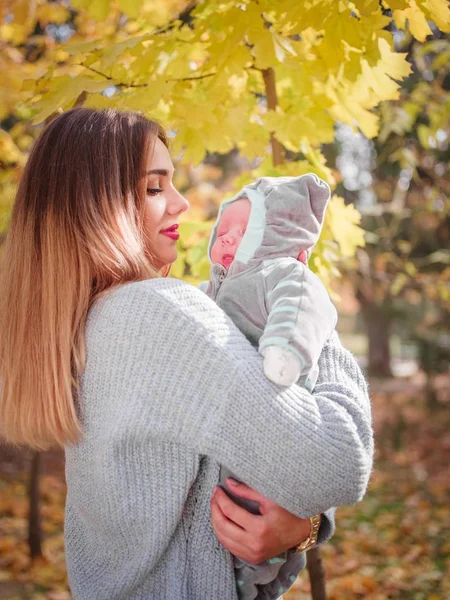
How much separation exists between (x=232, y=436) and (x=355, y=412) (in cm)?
30

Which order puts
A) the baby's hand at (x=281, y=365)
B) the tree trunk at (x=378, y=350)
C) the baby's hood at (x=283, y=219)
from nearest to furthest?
1. the baby's hand at (x=281, y=365)
2. the baby's hood at (x=283, y=219)
3. the tree trunk at (x=378, y=350)

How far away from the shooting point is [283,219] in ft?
5.32

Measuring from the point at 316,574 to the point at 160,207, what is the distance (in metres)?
1.64

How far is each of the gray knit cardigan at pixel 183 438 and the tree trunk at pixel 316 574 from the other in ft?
3.63

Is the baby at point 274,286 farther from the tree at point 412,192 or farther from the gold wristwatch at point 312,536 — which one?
the tree at point 412,192

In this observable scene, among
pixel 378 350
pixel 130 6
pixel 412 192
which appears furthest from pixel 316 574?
pixel 378 350

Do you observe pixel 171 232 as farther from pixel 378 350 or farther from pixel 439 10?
pixel 378 350

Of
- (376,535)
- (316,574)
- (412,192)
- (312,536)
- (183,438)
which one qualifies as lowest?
(376,535)

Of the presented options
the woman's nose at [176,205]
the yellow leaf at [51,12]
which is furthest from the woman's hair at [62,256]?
the yellow leaf at [51,12]

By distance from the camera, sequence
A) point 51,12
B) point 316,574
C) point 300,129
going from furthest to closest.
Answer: point 51,12, point 316,574, point 300,129

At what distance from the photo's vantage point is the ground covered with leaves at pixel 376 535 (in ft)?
16.6

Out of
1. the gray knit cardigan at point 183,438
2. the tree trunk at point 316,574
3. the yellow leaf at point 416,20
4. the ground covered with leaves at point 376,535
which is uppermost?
the yellow leaf at point 416,20

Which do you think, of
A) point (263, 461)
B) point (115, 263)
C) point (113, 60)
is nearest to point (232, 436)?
point (263, 461)

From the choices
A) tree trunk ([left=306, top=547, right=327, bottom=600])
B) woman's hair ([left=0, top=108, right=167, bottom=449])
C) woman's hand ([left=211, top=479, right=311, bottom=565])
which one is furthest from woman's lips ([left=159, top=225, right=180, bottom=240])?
tree trunk ([left=306, top=547, right=327, bottom=600])
